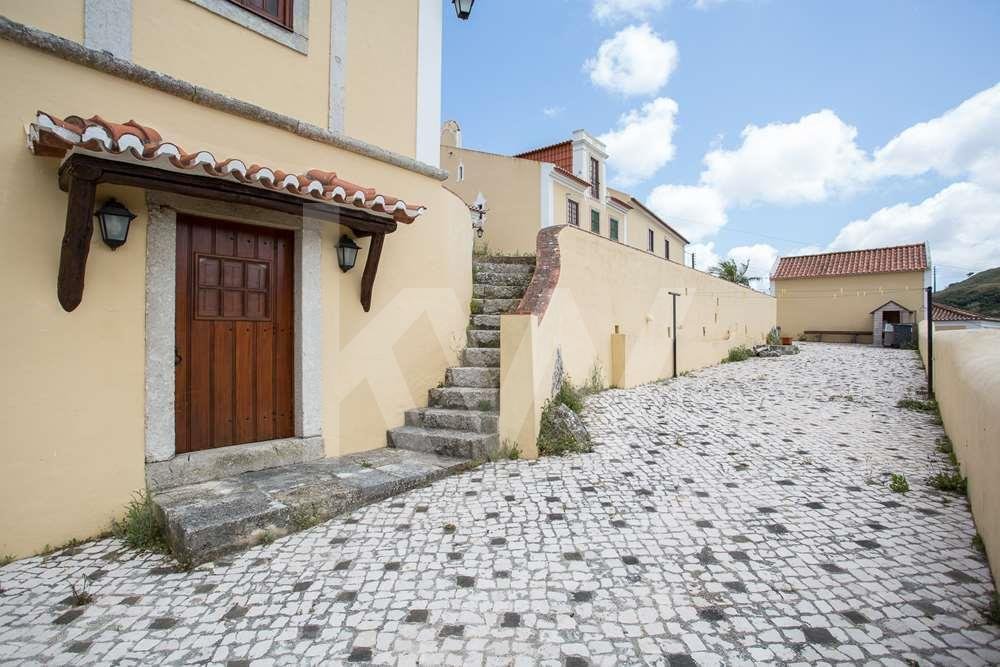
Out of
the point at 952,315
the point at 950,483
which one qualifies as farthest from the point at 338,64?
the point at 952,315

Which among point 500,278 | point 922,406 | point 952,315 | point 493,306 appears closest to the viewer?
point 493,306

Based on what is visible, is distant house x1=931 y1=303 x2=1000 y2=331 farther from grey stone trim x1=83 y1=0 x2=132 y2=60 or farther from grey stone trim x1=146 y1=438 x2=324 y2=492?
grey stone trim x1=83 y1=0 x2=132 y2=60

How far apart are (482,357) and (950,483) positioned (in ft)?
15.5

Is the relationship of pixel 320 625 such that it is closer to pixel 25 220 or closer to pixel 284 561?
pixel 284 561

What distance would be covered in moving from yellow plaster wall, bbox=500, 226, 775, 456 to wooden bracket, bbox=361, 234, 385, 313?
146 cm

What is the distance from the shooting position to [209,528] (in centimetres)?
296

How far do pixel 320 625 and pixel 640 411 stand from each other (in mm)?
5401

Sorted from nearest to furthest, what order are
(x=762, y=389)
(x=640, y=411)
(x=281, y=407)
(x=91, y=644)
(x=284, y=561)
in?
(x=91, y=644) < (x=284, y=561) < (x=281, y=407) < (x=640, y=411) < (x=762, y=389)

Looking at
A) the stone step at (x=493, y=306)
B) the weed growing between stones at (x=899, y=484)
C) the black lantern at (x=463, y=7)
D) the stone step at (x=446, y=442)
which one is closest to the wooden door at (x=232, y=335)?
the stone step at (x=446, y=442)

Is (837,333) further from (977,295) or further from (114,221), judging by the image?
(977,295)

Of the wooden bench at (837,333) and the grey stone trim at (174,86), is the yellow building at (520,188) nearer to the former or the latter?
the grey stone trim at (174,86)

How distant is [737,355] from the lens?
557 inches

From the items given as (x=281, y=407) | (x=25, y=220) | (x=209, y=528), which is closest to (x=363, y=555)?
(x=209, y=528)

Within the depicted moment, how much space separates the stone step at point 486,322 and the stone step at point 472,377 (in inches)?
31.0
